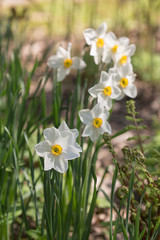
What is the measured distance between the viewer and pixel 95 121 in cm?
121

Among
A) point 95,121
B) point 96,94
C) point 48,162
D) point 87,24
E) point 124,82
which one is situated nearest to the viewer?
point 48,162

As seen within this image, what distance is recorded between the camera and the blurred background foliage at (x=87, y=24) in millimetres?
3682

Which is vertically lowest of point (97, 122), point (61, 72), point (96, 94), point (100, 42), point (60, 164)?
point (60, 164)

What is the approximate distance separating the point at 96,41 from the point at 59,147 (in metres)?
0.64

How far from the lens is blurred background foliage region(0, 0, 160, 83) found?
3.68 meters

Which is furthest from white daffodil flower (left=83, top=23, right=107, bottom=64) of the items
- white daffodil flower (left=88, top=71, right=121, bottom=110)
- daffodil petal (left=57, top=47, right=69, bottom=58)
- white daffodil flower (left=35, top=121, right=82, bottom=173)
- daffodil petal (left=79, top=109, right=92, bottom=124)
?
white daffodil flower (left=35, top=121, right=82, bottom=173)

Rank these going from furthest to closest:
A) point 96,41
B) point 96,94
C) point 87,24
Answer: point 87,24, point 96,41, point 96,94

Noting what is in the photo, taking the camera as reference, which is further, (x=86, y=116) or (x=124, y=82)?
(x=124, y=82)

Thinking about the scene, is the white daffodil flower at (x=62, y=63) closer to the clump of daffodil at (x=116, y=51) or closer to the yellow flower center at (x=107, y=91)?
the clump of daffodil at (x=116, y=51)

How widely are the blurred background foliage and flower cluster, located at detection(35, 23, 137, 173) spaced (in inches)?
66.2

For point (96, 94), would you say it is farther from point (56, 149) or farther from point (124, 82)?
point (56, 149)

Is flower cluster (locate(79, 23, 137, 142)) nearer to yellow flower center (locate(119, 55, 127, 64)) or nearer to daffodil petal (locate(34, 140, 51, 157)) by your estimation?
yellow flower center (locate(119, 55, 127, 64))

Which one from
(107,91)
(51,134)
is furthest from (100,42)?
(51,134)

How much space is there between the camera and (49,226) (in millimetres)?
1255
